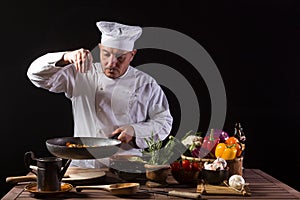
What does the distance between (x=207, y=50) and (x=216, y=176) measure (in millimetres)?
1727

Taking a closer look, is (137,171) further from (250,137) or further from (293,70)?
(293,70)

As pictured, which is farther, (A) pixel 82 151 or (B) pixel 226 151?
(B) pixel 226 151

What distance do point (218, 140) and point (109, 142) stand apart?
0.58m

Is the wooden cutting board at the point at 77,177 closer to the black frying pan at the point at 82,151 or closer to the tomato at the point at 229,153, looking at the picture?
the black frying pan at the point at 82,151

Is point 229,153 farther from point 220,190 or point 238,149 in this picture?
point 220,190

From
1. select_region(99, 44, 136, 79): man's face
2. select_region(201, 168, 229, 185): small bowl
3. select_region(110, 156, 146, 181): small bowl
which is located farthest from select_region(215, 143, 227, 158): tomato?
select_region(99, 44, 136, 79): man's face

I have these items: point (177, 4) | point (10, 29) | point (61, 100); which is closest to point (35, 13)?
point (10, 29)

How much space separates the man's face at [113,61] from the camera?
10.5ft

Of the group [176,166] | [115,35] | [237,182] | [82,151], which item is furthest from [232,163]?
[115,35]

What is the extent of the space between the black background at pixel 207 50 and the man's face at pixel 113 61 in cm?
62

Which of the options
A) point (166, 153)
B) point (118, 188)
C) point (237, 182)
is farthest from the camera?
point (166, 153)

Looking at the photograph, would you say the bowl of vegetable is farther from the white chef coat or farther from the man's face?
the man's face

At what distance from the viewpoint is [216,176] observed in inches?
91.3

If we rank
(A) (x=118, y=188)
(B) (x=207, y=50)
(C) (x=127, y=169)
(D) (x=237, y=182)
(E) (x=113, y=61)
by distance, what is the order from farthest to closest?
(B) (x=207, y=50) → (E) (x=113, y=61) → (C) (x=127, y=169) → (D) (x=237, y=182) → (A) (x=118, y=188)
